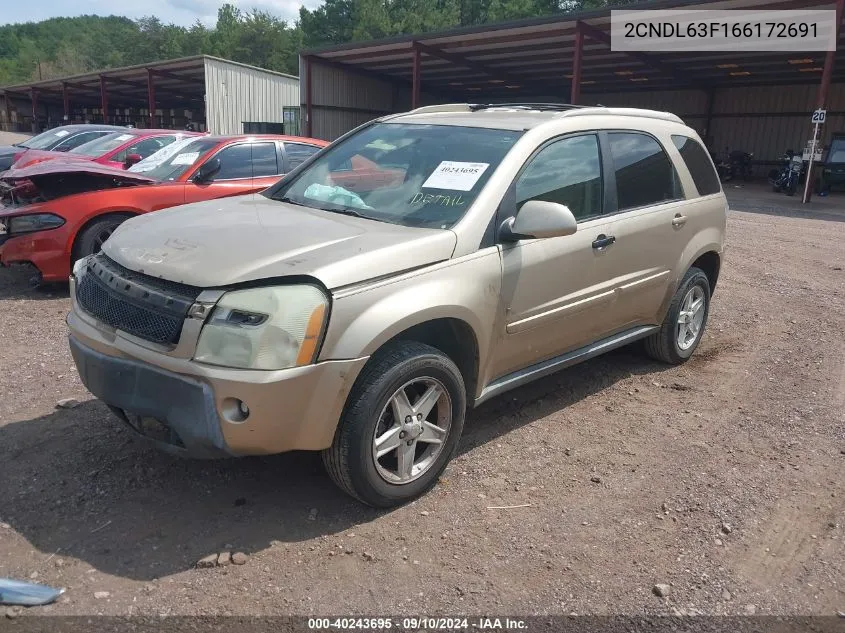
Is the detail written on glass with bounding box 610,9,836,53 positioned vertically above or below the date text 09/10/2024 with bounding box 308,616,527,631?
above

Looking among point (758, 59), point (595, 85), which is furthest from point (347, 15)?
point (758, 59)

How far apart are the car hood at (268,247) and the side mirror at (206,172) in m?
4.05

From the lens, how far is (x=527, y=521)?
10.7ft

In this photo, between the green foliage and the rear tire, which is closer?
the rear tire

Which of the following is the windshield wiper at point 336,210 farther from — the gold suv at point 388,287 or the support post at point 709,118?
the support post at point 709,118

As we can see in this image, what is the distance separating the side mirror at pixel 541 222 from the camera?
3469 mm

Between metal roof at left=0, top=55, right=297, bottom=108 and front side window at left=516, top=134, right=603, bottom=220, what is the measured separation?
28.1 meters

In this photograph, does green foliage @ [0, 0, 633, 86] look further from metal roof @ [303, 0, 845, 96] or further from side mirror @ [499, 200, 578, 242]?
side mirror @ [499, 200, 578, 242]

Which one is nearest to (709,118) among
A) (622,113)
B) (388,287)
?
(622,113)

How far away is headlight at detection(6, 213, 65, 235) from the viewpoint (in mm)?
6621

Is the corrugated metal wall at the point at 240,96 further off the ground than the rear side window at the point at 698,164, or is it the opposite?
the corrugated metal wall at the point at 240,96

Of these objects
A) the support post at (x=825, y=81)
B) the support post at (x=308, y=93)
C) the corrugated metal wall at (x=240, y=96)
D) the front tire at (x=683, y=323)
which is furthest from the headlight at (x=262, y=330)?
the corrugated metal wall at (x=240, y=96)

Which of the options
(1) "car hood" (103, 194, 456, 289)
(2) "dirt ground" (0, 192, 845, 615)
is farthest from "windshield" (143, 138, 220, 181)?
(1) "car hood" (103, 194, 456, 289)

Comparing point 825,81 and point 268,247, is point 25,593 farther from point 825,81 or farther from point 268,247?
point 825,81
